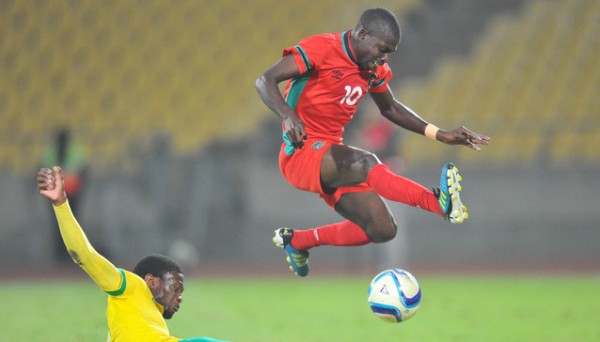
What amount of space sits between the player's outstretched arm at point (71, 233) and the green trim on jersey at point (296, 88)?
2425 mm

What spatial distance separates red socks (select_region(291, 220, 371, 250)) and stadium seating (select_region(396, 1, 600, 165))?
9363 mm

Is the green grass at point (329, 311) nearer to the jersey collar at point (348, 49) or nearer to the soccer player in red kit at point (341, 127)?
the soccer player in red kit at point (341, 127)

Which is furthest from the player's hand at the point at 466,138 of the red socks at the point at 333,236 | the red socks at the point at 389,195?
the red socks at the point at 333,236

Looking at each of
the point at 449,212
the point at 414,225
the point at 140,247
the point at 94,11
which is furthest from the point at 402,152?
the point at 449,212

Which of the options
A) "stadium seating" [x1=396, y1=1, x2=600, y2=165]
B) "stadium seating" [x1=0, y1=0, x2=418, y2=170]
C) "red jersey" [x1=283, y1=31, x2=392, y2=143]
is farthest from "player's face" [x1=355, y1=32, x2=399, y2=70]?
"stadium seating" [x1=396, y1=1, x2=600, y2=165]

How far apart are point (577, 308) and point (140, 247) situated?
7.89 metres

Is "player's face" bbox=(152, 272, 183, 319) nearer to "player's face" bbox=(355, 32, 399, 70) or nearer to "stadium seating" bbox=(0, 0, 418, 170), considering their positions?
"player's face" bbox=(355, 32, 399, 70)

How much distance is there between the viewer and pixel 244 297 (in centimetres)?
1284

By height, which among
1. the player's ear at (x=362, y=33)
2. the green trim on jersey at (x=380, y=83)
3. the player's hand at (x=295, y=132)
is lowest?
the player's hand at (x=295, y=132)

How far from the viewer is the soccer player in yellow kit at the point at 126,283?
5703mm

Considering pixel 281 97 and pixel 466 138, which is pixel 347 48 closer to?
pixel 281 97

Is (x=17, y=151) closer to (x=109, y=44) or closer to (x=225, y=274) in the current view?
(x=109, y=44)

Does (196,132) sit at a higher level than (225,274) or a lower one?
higher

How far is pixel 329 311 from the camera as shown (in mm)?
11367
